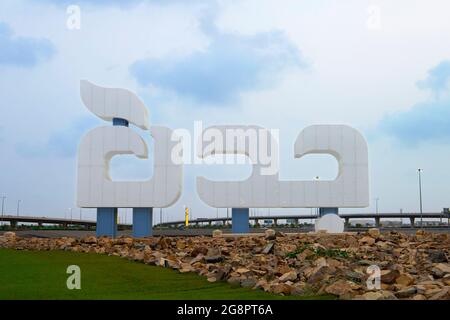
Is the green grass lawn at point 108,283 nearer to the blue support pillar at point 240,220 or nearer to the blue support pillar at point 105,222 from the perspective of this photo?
the blue support pillar at point 105,222

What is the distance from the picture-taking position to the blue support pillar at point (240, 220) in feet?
80.1

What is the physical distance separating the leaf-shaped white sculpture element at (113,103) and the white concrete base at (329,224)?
9.63 m

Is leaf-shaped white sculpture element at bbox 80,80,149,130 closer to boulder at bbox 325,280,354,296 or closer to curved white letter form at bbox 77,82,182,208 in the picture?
curved white letter form at bbox 77,82,182,208

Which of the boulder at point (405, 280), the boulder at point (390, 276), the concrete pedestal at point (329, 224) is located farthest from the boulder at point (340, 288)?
the concrete pedestal at point (329, 224)

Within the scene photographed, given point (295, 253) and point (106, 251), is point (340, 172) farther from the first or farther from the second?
point (106, 251)

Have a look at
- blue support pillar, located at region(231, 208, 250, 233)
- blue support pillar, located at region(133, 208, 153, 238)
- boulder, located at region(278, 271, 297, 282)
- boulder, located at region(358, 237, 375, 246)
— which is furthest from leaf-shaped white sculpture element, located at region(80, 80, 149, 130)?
boulder, located at region(278, 271, 297, 282)

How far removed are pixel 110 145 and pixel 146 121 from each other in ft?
6.98

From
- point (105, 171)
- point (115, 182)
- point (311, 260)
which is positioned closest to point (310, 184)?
point (115, 182)

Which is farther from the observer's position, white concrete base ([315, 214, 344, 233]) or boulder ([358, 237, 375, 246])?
white concrete base ([315, 214, 344, 233])

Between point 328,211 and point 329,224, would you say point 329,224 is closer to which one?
point 329,224

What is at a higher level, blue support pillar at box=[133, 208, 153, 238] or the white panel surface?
the white panel surface

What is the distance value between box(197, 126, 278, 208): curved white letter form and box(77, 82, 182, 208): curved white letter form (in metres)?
1.63

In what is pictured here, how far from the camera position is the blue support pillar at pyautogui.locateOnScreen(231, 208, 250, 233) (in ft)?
80.1

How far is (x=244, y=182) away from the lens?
78.3ft
